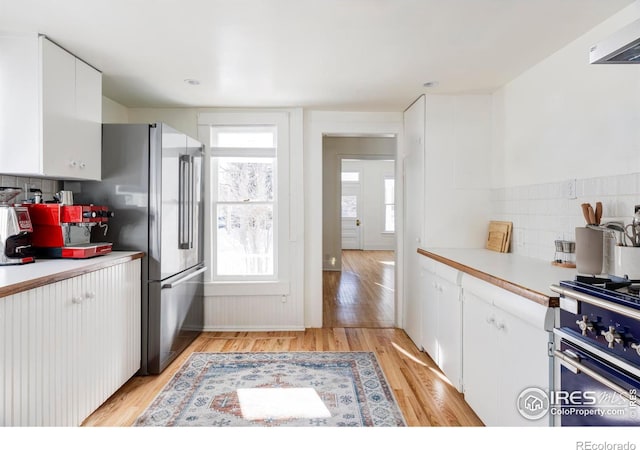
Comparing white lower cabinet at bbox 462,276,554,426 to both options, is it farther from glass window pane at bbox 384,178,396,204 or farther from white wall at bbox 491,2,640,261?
glass window pane at bbox 384,178,396,204

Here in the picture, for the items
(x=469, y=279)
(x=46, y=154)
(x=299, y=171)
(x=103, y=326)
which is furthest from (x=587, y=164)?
(x=46, y=154)

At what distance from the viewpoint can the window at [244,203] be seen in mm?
4027

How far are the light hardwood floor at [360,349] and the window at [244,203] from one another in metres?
0.68

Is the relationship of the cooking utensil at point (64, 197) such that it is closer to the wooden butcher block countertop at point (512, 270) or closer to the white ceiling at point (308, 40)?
the white ceiling at point (308, 40)

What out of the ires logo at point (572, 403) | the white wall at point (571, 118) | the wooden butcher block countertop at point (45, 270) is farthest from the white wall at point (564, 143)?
the wooden butcher block countertop at point (45, 270)

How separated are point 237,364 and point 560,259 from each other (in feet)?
8.01

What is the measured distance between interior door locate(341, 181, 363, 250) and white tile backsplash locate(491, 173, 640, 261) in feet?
25.1

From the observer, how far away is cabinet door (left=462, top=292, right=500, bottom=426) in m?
2.07

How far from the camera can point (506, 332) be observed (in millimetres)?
1926

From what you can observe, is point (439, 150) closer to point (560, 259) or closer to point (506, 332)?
point (560, 259)

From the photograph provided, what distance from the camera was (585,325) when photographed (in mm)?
1371

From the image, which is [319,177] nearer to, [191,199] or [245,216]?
[245,216]

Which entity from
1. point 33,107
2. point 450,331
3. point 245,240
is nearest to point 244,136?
point 245,240

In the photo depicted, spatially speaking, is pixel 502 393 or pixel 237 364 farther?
pixel 237 364
